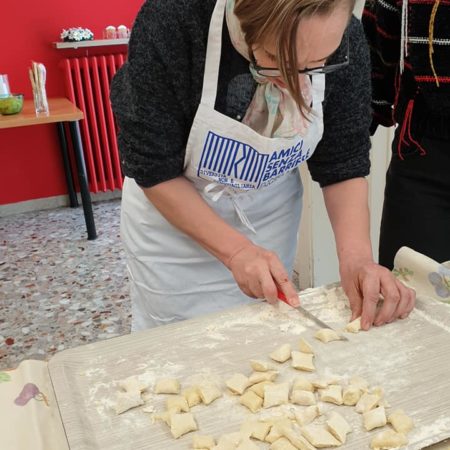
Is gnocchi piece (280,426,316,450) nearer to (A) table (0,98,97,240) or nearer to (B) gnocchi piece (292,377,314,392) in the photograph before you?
(B) gnocchi piece (292,377,314,392)

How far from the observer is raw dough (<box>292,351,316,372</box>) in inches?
32.0

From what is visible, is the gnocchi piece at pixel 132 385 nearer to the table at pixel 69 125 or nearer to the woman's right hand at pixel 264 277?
the woman's right hand at pixel 264 277

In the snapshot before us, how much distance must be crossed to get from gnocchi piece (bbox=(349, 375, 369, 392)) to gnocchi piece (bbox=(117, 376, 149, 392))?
28 centimetres

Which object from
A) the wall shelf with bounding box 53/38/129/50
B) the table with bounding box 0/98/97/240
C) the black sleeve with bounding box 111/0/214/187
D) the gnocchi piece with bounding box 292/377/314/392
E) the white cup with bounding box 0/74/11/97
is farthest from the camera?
the wall shelf with bounding box 53/38/129/50

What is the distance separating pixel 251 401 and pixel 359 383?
15 cm

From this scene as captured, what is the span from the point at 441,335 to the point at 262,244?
44cm

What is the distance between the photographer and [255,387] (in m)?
0.77

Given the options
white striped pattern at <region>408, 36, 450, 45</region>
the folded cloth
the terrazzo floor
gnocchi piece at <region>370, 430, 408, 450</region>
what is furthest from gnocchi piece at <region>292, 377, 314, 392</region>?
the terrazzo floor

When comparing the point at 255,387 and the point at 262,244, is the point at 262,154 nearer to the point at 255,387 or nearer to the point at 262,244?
the point at 262,244

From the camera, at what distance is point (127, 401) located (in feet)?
2.47

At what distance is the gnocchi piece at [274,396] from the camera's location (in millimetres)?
754

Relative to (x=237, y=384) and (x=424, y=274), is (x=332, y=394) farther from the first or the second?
(x=424, y=274)

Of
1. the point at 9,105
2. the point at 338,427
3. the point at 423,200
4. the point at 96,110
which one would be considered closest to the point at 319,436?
the point at 338,427

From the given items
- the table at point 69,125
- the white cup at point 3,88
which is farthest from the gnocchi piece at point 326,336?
the white cup at point 3,88
